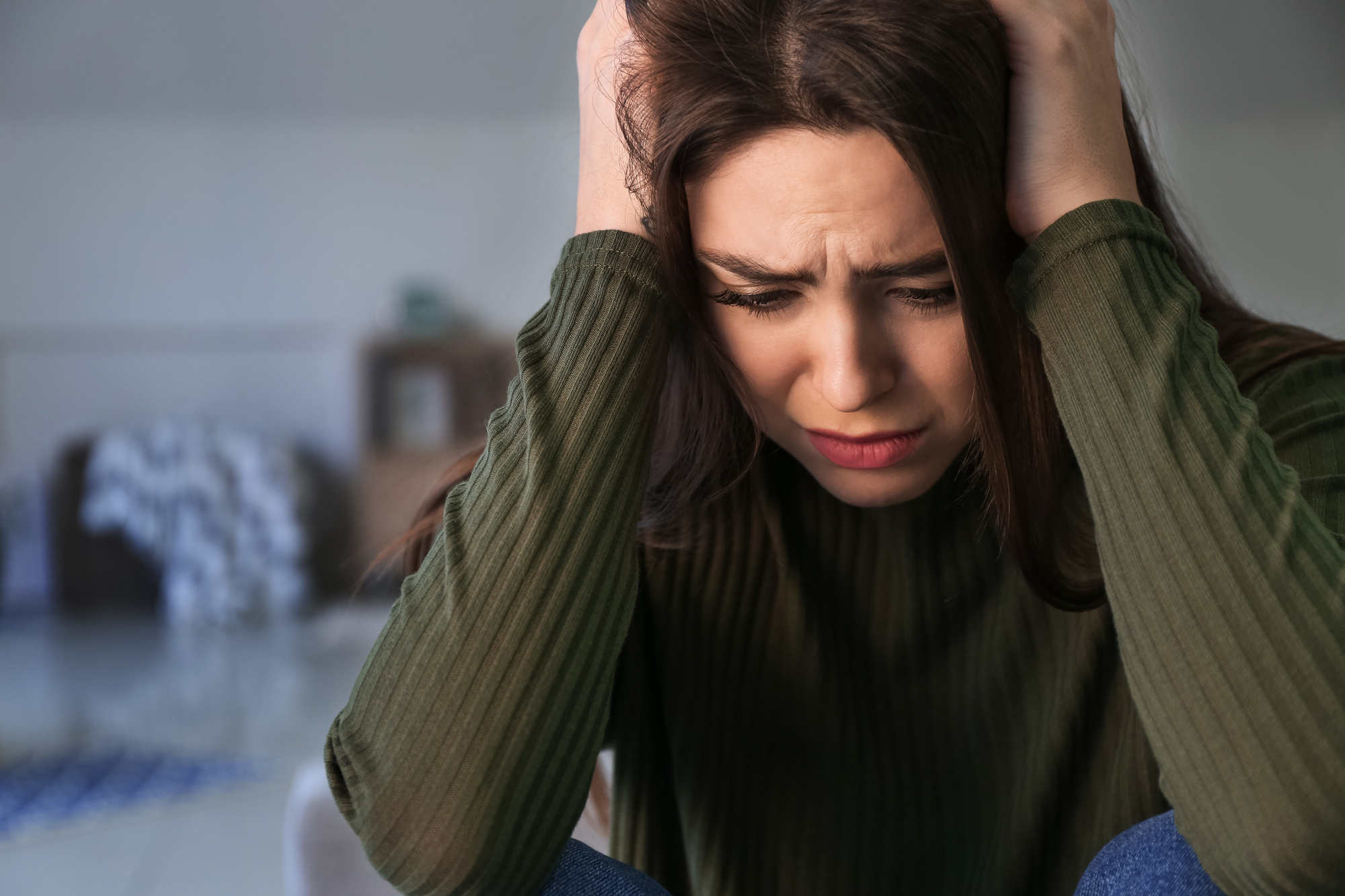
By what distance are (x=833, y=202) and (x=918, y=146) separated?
0.22 feet

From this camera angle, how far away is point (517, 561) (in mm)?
728

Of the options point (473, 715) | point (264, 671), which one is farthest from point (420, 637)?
point (264, 671)

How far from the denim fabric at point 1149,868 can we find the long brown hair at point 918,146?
22 cm

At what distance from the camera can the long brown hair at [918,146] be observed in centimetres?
73

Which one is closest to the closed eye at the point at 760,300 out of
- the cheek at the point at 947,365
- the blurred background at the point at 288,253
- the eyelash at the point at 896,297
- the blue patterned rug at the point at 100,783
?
the eyelash at the point at 896,297

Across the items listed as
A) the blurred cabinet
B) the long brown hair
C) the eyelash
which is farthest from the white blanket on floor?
the eyelash

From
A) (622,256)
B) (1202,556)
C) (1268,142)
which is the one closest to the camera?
(1202,556)

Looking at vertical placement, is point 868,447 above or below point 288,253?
above

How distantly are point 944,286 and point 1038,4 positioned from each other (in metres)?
0.22

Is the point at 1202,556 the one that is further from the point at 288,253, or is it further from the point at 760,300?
the point at 288,253

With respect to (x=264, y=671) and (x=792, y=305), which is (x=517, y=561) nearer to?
(x=792, y=305)

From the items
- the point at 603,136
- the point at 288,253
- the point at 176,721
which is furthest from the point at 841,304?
the point at 288,253

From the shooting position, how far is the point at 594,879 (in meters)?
0.72

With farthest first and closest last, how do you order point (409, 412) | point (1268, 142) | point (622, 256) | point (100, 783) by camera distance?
point (409, 412)
point (1268, 142)
point (100, 783)
point (622, 256)
